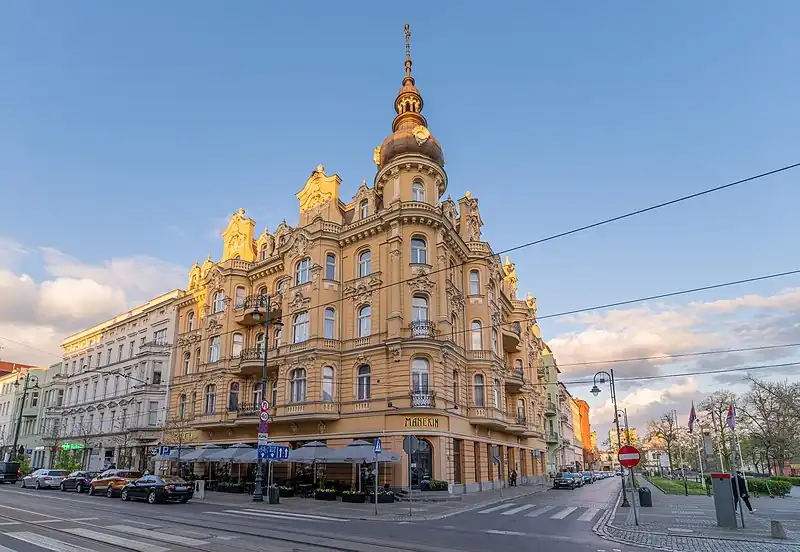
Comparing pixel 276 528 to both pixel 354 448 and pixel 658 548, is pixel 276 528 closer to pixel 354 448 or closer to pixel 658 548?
pixel 658 548

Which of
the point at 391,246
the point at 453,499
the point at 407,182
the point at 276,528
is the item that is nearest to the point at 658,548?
the point at 276,528

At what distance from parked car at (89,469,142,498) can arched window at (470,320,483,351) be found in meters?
22.7

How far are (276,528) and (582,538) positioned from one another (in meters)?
8.77

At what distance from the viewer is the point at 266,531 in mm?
15227

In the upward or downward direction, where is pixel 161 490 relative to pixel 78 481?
upward

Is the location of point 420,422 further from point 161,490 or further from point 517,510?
point 161,490

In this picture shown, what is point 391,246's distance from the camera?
33.8 meters

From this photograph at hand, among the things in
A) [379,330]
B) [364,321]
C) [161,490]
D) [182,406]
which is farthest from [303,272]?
[182,406]

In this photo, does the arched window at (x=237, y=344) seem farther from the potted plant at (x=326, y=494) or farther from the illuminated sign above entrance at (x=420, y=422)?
the illuminated sign above entrance at (x=420, y=422)

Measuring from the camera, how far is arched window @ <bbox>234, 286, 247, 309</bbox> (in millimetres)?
43344

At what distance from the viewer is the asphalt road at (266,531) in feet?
41.3

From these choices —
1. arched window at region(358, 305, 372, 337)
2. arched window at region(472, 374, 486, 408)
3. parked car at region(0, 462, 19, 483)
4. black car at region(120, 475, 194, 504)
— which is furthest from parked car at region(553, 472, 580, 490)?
parked car at region(0, 462, 19, 483)

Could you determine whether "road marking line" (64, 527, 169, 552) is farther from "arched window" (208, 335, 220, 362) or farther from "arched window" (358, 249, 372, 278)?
"arched window" (208, 335, 220, 362)

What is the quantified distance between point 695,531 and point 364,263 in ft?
79.6
